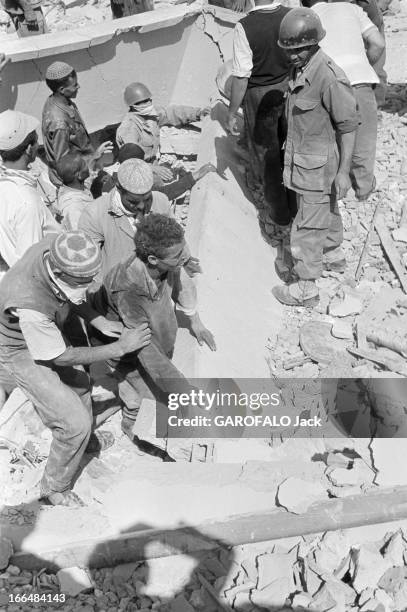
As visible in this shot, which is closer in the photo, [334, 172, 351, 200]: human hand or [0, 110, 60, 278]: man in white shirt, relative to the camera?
[0, 110, 60, 278]: man in white shirt

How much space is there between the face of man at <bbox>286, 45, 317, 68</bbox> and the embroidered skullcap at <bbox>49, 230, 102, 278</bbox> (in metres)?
2.34

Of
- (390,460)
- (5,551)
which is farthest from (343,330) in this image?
(5,551)

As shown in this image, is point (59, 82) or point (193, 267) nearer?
point (193, 267)

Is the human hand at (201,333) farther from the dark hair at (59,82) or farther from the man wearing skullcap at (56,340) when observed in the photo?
the dark hair at (59,82)

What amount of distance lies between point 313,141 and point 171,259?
1.97 meters

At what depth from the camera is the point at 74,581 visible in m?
3.77

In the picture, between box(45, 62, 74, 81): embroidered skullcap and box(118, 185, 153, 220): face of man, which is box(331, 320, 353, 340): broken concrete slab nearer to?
box(118, 185, 153, 220): face of man

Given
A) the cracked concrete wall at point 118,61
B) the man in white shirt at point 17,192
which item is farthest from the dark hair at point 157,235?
the cracked concrete wall at point 118,61

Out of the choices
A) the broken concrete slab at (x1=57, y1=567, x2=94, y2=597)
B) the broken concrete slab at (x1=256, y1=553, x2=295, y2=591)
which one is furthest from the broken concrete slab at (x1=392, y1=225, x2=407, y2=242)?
the broken concrete slab at (x1=57, y1=567, x2=94, y2=597)

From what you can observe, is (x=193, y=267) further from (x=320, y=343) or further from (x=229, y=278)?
(x=320, y=343)

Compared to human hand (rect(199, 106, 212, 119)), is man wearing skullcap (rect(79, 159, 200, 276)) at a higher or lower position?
higher

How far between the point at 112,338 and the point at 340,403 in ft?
6.44

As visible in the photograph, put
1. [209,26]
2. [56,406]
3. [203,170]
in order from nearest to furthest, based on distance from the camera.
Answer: [56,406] → [203,170] → [209,26]

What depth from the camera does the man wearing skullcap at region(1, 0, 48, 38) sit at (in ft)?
30.3
